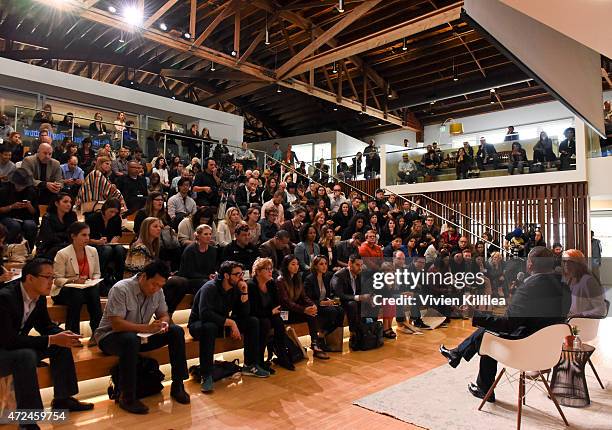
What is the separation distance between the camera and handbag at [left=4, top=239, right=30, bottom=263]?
388 cm

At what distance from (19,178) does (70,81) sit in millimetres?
7413

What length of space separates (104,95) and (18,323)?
10206mm

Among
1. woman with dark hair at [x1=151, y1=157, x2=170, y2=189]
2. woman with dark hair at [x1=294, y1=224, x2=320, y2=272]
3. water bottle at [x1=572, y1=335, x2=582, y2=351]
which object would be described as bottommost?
water bottle at [x1=572, y1=335, x2=582, y2=351]

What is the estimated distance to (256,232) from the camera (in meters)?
6.04

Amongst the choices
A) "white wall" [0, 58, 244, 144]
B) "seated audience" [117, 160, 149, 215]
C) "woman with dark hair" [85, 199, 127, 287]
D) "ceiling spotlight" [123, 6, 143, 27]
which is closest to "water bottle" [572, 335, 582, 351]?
"woman with dark hair" [85, 199, 127, 287]

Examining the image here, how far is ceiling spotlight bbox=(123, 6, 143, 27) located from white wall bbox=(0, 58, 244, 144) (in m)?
2.79

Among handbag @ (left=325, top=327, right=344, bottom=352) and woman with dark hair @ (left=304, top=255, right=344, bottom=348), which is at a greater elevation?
woman with dark hair @ (left=304, top=255, right=344, bottom=348)

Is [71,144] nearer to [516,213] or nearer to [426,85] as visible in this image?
[516,213]

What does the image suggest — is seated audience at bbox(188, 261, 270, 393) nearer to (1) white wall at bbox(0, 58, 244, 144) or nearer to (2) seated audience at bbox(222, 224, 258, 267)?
(2) seated audience at bbox(222, 224, 258, 267)

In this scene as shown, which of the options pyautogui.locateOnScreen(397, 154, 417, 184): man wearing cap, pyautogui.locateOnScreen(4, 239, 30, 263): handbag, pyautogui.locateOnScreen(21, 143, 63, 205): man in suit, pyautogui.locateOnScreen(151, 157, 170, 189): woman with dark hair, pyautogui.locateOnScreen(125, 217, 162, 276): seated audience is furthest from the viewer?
pyautogui.locateOnScreen(397, 154, 417, 184): man wearing cap

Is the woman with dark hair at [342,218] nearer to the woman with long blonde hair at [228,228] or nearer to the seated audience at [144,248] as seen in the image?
the woman with long blonde hair at [228,228]

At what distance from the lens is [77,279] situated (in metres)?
3.71

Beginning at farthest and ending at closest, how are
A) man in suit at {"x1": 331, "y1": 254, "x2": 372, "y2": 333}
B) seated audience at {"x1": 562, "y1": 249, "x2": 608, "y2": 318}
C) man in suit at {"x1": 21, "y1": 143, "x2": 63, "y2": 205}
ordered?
man in suit at {"x1": 331, "y1": 254, "x2": 372, "y2": 333}
man in suit at {"x1": 21, "y1": 143, "x2": 63, "y2": 205}
seated audience at {"x1": 562, "y1": 249, "x2": 608, "y2": 318}

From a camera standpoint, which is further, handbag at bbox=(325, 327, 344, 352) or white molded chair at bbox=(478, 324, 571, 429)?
handbag at bbox=(325, 327, 344, 352)
